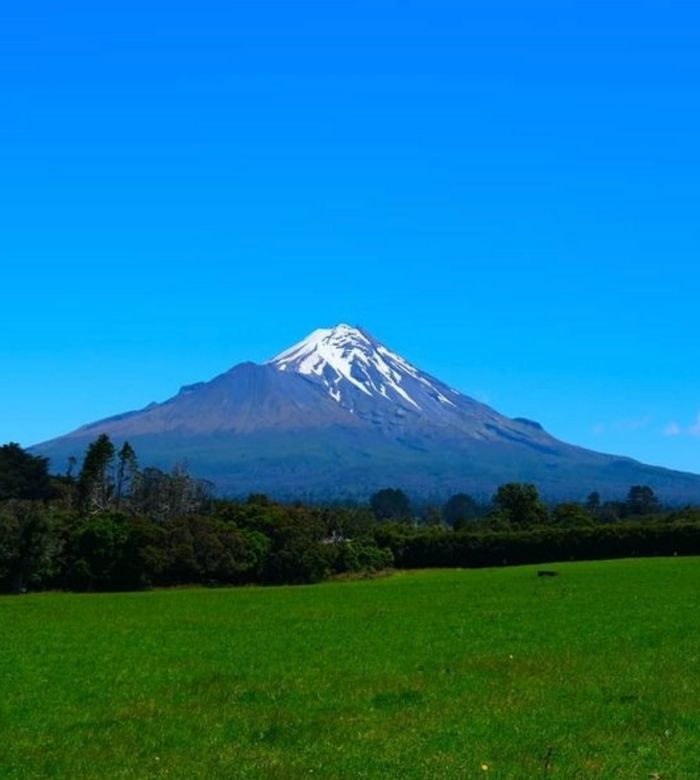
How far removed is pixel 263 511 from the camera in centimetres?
8719

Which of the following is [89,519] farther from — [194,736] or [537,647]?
[194,736]

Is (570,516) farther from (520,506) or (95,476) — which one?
(95,476)

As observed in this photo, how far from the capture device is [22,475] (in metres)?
113

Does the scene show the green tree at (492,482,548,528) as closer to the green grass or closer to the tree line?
the tree line

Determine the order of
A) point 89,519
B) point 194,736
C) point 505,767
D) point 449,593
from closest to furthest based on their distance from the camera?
point 505,767
point 194,736
point 449,593
point 89,519

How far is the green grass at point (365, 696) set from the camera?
1186 centimetres

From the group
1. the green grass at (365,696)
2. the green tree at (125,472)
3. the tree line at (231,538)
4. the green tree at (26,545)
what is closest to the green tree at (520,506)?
the tree line at (231,538)

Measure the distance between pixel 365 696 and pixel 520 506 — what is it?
328 feet

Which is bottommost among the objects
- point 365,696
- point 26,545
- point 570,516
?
point 365,696

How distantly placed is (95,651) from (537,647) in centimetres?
1072

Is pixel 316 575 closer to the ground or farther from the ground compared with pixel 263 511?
closer to the ground

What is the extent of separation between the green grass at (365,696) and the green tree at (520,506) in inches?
3179

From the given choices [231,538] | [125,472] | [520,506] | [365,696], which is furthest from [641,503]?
[365,696]

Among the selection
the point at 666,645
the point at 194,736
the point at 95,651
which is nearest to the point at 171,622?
the point at 95,651
